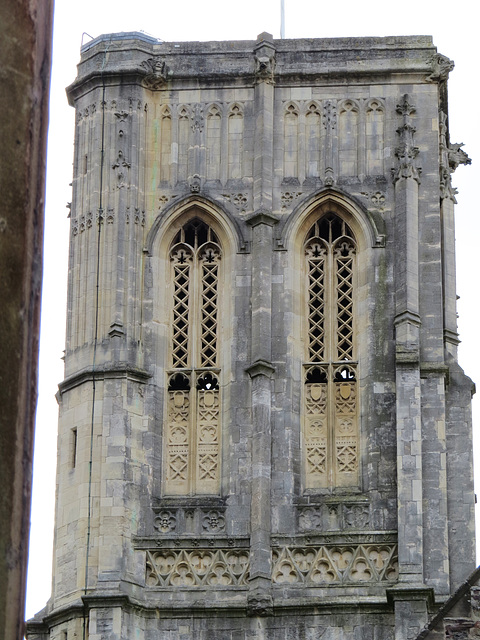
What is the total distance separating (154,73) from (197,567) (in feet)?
25.6

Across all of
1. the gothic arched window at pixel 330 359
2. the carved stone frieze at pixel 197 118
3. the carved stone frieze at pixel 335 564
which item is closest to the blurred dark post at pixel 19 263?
the carved stone frieze at pixel 335 564

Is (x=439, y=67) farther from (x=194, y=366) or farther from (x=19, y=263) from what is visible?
(x=19, y=263)

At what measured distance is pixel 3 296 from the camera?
464 cm

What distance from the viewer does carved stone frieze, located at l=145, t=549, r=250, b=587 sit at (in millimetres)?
26719

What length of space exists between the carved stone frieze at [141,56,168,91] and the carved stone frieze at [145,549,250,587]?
293 inches

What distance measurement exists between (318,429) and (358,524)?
168cm

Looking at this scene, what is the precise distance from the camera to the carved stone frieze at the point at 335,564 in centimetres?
2645

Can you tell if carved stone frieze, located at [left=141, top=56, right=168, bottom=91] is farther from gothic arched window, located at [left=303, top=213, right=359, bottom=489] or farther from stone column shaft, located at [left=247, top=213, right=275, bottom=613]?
gothic arched window, located at [left=303, top=213, right=359, bottom=489]

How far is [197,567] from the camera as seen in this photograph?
88.0ft

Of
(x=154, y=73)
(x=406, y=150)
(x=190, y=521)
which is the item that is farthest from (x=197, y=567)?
(x=154, y=73)

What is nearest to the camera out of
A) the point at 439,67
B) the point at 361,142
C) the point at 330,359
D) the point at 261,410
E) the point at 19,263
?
the point at 19,263

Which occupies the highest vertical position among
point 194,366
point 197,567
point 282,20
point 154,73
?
point 282,20

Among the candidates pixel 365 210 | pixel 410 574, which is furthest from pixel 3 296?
pixel 365 210

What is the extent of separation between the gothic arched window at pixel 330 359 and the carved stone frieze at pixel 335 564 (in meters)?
1.06
